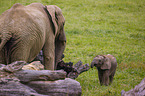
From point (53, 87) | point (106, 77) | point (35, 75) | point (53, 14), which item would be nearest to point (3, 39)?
point (35, 75)

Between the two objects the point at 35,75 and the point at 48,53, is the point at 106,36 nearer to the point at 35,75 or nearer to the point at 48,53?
the point at 48,53

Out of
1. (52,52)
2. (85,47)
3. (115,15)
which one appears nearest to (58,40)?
(52,52)

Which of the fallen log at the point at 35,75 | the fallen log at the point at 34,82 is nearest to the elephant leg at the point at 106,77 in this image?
the fallen log at the point at 34,82

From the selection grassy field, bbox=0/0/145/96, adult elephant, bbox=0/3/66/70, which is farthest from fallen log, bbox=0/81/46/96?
grassy field, bbox=0/0/145/96

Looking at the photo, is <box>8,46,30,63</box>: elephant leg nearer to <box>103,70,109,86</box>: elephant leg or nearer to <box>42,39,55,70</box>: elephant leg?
<box>42,39,55,70</box>: elephant leg

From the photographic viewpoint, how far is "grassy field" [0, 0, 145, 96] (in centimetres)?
614

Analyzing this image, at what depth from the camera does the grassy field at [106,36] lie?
6.14 m

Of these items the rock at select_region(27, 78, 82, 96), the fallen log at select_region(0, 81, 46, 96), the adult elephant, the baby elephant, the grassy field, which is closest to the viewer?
the fallen log at select_region(0, 81, 46, 96)

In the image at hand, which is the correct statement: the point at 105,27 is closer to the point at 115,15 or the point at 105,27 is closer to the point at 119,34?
the point at 119,34

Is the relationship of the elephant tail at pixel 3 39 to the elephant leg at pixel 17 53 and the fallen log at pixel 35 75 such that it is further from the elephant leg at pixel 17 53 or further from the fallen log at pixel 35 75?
the fallen log at pixel 35 75

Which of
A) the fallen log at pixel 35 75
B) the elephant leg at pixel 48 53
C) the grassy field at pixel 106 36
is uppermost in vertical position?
the fallen log at pixel 35 75

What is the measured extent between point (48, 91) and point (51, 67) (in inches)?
88.2

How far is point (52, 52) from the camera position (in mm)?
4484

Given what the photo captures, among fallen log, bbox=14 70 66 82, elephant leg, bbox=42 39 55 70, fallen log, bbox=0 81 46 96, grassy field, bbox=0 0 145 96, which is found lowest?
grassy field, bbox=0 0 145 96
